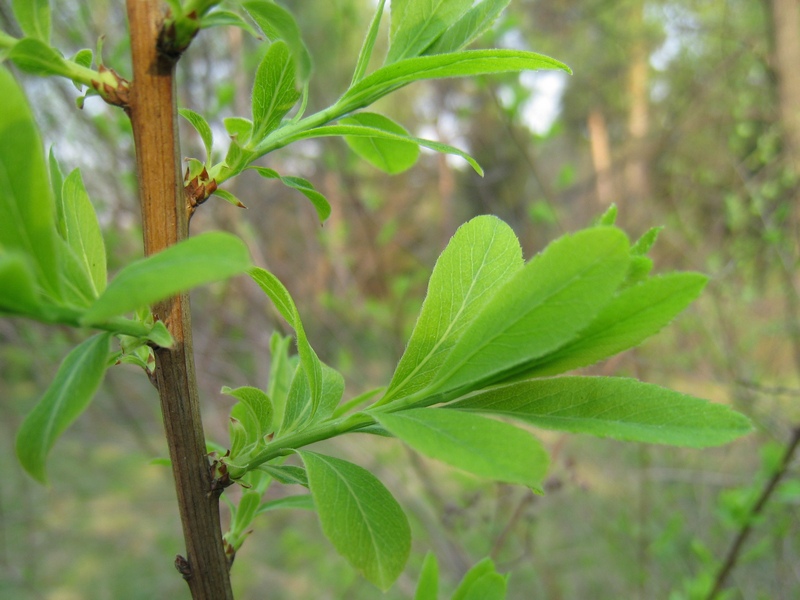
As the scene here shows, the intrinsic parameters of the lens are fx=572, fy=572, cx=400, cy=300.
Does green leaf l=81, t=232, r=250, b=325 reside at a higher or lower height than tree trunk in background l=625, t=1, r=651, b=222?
lower

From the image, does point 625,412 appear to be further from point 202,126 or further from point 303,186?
point 202,126

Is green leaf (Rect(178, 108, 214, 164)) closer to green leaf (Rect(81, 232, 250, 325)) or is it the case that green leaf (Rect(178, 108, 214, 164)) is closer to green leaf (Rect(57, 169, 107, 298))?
green leaf (Rect(57, 169, 107, 298))

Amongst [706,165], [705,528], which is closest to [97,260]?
[705,528]

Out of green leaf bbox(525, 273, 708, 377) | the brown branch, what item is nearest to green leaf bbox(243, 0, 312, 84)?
green leaf bbox(525, 273, 708, 377)

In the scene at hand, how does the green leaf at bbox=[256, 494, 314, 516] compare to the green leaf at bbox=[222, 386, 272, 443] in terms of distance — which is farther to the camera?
the green leaf at bbox=[256, 494, 314, 516]

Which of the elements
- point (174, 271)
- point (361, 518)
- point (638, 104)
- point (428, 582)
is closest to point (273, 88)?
point (174, 271)

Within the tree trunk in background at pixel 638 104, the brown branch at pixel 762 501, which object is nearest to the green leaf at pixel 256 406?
the brown branch at pixel 762 501
